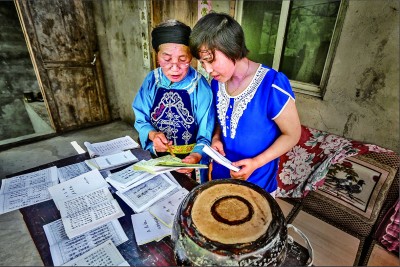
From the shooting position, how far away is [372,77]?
232 centimetres

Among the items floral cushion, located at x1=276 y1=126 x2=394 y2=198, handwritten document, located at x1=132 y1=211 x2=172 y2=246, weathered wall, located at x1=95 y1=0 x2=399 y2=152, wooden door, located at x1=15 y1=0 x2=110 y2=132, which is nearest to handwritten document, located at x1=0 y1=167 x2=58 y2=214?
handwritten document, located at x1=132 y1=211 x2=172 y2=246

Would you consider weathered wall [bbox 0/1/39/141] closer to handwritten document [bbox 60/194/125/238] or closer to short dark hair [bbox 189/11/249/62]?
handwritten document [bbox 60/194/125/238]

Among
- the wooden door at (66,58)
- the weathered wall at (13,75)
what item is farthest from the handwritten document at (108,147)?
the weathered wall at (13,75)

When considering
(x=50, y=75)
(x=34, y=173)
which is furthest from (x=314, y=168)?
(x=50, y=75)

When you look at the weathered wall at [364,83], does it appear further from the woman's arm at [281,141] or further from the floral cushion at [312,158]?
the woman's arm at [281,141]

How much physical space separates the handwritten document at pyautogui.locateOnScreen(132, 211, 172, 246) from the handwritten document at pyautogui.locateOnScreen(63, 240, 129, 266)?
11 centimetres

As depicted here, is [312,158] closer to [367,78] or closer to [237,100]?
[367,78]

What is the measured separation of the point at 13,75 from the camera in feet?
17.6

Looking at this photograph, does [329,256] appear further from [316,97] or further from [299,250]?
[316,97]

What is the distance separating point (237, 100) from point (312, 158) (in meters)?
1.63

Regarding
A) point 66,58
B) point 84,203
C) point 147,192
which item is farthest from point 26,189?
point 66,58

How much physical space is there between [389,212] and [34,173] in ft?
9.62

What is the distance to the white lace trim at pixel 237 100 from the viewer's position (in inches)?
54.6

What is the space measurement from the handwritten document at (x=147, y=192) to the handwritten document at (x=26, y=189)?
1.59 feet
